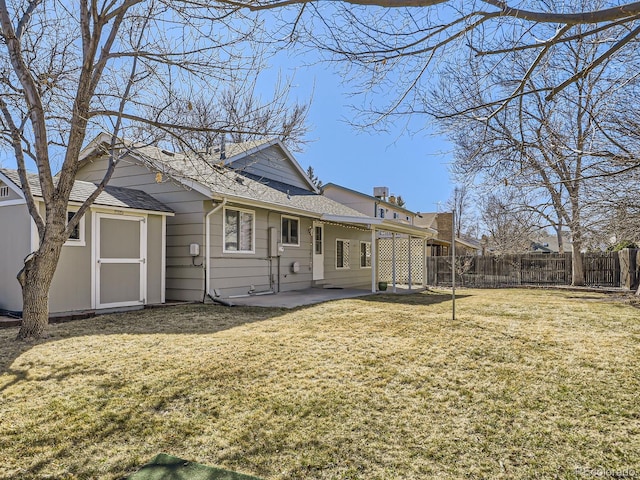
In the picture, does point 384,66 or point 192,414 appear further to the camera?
point 384,66

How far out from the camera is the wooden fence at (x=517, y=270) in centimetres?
1678

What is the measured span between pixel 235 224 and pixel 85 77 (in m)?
4.97

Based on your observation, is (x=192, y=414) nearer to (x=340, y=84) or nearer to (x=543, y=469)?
(x=543, y=469)

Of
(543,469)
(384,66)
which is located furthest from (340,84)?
(543,469)

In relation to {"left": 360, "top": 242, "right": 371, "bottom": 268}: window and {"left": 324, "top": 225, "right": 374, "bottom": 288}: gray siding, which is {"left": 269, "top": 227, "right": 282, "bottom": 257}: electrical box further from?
{"left": 360, "top": 242, "right": 371, "bottom": 268}: window

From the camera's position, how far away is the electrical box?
11.3m

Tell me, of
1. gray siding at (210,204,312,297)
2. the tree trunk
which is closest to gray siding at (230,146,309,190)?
gray siding at (210,204,312,297)

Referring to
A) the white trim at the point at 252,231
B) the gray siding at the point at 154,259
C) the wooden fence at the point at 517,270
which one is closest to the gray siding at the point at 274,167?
the white trim at the point at 252,231

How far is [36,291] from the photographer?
223 inches

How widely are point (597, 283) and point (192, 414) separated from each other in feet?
59.5

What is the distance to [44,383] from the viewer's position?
3865 millimetres

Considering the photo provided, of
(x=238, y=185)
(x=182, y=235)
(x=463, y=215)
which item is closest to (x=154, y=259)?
(x=182, y=235)

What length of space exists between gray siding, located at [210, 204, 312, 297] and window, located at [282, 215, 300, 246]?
0.16 metres

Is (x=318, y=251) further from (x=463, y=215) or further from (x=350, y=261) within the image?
(x=463, y=215)
